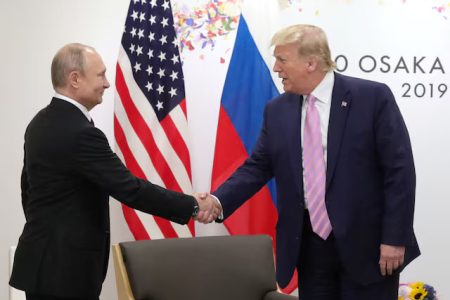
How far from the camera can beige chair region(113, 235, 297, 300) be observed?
3543 mm

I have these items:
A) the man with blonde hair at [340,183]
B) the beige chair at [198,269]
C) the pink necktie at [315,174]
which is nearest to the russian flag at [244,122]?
the beige chair at [198,269]

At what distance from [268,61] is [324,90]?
1169 millimetres

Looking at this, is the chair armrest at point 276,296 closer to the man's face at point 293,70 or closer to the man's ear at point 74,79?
the man's face at point 293,70

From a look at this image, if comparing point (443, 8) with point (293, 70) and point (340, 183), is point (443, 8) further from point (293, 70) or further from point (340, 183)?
point (340, 183)

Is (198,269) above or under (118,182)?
under

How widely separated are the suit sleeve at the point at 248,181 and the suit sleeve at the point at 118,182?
25 centimetres

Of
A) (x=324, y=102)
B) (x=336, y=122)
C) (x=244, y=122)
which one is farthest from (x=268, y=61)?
(x=336, y=122)

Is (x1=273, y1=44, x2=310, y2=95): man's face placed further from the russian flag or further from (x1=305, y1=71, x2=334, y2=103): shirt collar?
the russian flag

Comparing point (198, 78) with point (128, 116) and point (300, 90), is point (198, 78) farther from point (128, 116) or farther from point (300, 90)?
point (300, 90)

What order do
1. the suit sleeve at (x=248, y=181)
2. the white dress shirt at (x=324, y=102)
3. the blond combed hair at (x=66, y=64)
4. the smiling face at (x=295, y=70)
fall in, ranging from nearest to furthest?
the blond combed hair at (x=66, y=64)
the white dress shirt at (x=324, y=102)
the smiling face at (x=295, y=70)
the suit sleeve at (x=248, y=181)

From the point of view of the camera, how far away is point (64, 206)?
102 inches

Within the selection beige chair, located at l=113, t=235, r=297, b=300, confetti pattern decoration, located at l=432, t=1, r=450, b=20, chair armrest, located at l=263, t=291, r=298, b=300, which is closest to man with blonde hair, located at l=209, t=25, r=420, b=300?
chair armrest, located at l=263, t=291, r=298, b=300

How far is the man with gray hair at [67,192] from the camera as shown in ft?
8.50

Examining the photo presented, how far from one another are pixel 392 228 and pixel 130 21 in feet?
6.58
